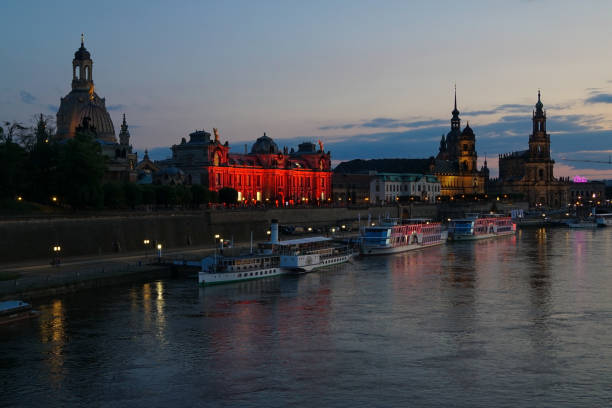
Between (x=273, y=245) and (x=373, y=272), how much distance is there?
8.43m

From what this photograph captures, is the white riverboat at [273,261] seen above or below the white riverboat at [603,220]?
below

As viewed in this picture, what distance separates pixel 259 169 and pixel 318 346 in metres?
84.4

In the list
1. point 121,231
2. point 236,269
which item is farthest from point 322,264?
point 121,231

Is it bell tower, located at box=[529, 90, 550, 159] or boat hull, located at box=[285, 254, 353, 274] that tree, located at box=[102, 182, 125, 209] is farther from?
bell tower, located at box=[529, 90, 550, 159]

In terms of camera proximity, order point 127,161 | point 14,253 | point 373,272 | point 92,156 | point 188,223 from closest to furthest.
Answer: point 14,253 < point 373,272 < point 92,156 < point 188,223 < point 127,161

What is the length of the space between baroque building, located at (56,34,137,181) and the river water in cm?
5329

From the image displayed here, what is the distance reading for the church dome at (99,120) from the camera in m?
107

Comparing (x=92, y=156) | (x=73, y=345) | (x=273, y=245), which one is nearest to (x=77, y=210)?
(x=92, y=156)

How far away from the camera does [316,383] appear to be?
28125mm

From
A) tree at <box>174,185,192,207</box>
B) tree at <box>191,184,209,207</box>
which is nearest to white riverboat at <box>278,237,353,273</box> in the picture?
tree at <box>174,185,192,207</box>

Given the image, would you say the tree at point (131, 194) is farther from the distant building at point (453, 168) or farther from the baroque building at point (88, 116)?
the distant building at point (453, 168)

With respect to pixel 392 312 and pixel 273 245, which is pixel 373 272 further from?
pixel 392 312

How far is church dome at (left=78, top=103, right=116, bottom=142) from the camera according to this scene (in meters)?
107

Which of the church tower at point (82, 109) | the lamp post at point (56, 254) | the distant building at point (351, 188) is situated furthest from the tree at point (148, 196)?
the distant building at point (351, 188)
